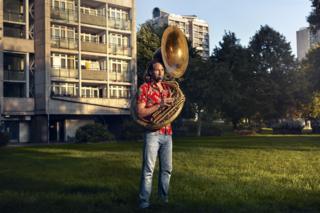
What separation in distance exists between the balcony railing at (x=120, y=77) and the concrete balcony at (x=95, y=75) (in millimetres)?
1127

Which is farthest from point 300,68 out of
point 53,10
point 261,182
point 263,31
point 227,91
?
point 261,182

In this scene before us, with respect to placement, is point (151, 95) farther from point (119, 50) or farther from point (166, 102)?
point (119, 50)

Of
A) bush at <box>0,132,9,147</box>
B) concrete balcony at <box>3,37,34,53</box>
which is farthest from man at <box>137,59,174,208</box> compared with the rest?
concrete balcony at <box>3,37,34,53</box>

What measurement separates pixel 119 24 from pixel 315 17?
25.4 meters

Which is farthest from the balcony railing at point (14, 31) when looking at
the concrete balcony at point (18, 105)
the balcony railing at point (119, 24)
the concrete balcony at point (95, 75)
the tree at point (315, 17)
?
the tree at point (315, 17)

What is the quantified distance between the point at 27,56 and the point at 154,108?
4256cm

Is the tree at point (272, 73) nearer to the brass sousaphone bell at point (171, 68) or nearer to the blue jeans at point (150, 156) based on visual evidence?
the brass sousaphone bell at point (171, 68)

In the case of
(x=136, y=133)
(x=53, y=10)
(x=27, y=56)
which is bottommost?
Result: (x=136, y=133)

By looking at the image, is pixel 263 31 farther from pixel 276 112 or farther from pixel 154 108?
pixel 154 108

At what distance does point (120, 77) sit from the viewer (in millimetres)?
52719

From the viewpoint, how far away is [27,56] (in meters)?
45.8

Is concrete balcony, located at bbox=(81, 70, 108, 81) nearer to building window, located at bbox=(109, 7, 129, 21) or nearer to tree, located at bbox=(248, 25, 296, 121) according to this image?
building window, located at bbox=(109, 7, 129, 21)

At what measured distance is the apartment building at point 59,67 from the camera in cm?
4522

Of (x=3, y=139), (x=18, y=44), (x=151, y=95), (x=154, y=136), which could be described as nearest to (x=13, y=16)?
(x=18, y=44)
